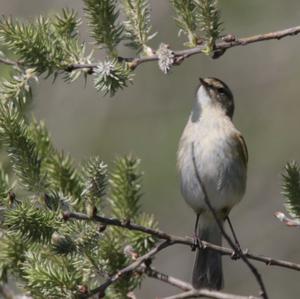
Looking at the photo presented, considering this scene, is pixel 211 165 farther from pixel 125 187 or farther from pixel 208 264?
pixel 125 187

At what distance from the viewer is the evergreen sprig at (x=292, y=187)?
8.24 feet

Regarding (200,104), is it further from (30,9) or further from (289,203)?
(30,9)

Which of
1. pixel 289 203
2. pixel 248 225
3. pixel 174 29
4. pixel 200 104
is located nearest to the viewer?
pixel 289 203

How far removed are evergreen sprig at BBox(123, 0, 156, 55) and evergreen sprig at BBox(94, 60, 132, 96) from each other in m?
0.14


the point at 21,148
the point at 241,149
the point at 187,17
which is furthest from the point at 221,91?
the point at 21,148

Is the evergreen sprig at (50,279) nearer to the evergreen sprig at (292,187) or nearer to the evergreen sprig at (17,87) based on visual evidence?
the evergreen sprig at (17,87)

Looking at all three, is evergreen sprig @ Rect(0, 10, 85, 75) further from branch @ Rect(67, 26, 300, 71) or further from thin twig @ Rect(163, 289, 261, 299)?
thin twig @ Rect(163, 289, 261, 299)

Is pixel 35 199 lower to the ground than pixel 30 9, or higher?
lower

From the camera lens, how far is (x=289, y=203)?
2555 millimetres

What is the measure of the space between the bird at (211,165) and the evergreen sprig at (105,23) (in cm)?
167

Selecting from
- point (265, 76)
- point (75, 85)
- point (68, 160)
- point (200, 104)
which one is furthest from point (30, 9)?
point (68, 160)

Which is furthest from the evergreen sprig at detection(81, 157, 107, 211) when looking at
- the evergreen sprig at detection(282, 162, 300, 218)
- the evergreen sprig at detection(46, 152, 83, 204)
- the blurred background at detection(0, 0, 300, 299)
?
the blurred background at detection(0, 0, 300, 299)

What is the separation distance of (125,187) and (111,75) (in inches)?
18.4

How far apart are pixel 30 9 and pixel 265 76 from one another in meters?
1.90
